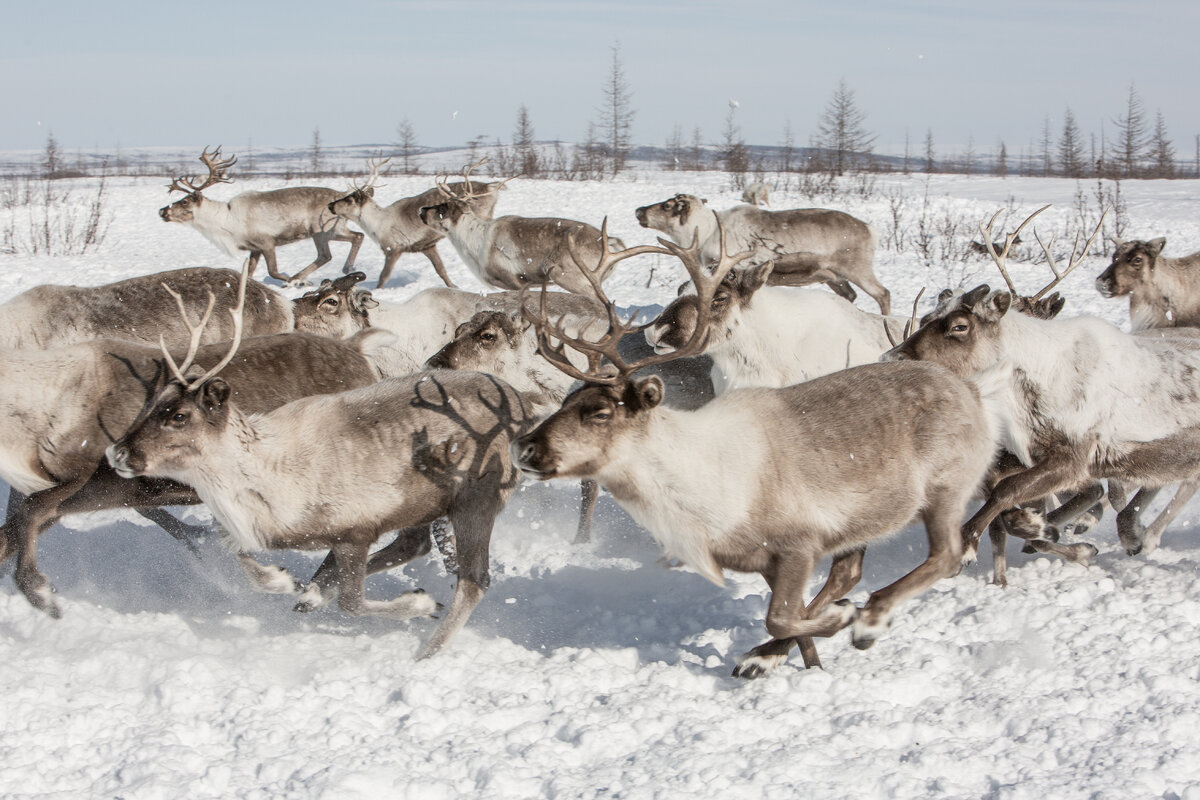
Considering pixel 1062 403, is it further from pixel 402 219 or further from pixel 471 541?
pixel 402 219

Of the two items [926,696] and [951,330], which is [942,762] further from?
[951,330]

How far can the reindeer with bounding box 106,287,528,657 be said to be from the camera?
467cm

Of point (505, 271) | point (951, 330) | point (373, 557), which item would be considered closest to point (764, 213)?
point (505, 271)

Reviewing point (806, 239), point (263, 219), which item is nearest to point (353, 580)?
point (806, 239)

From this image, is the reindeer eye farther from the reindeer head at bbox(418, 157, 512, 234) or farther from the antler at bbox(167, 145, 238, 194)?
the antler at bbox(167, 145, 238, 194)

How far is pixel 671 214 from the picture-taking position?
42.8 ft

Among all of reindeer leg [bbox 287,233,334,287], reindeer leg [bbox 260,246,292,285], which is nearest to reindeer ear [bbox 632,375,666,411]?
reindeer leg [bbox 287,233,334,287]

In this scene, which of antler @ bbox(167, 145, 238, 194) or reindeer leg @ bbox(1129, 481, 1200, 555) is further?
antler @ bbox(167, 145, 238, 194)

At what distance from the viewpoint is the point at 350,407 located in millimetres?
5035

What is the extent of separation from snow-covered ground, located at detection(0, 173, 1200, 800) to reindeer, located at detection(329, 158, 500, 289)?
7617 mm

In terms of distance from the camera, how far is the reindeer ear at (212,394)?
4637 millimetres

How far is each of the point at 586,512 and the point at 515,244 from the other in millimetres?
5978

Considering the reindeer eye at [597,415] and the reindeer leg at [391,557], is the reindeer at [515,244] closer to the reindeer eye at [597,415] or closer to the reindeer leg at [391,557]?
the reindeer leg at [391,557]

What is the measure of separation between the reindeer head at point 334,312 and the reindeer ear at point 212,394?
3.42 metres
